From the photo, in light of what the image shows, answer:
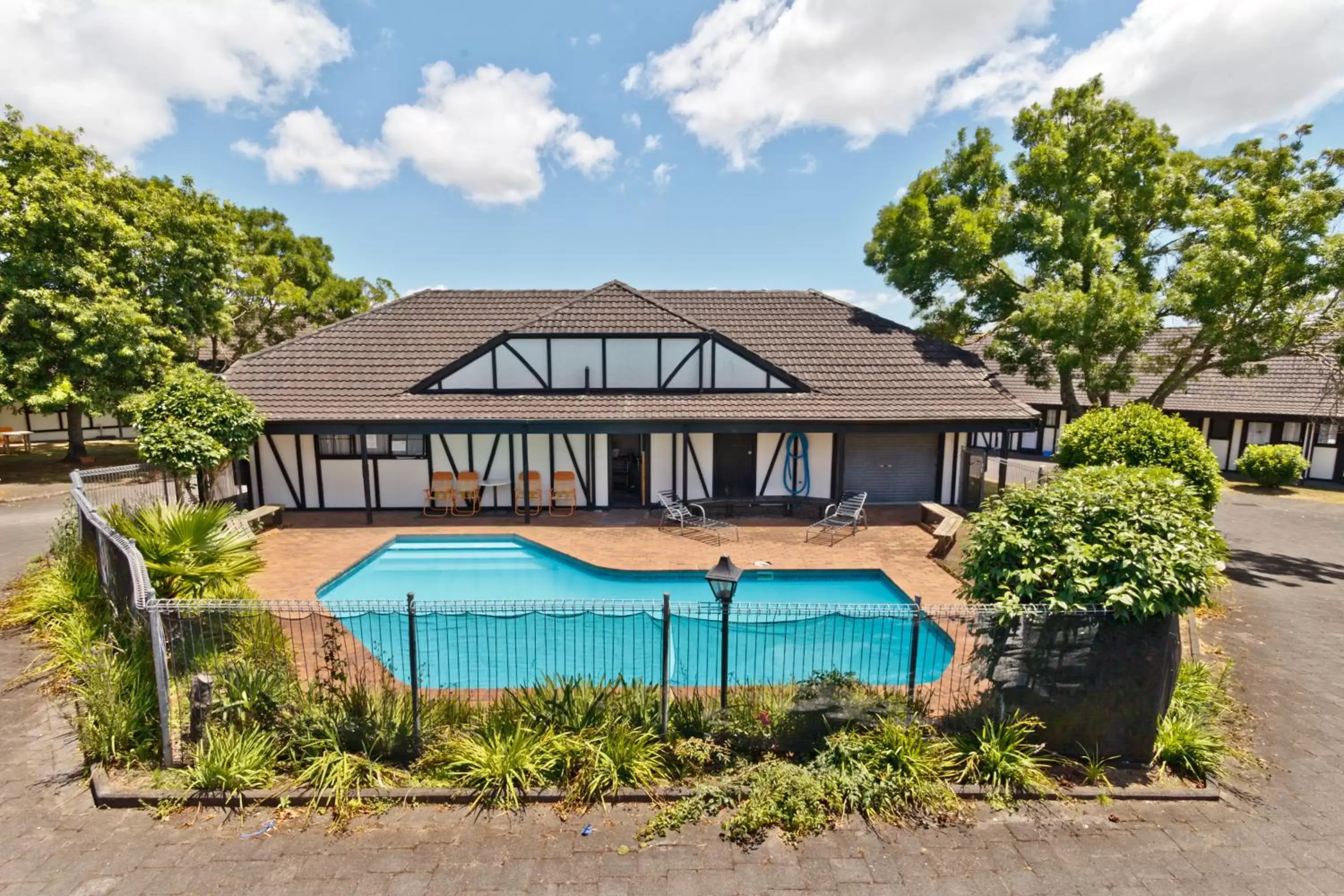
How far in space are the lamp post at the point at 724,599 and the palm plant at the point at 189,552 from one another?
623 cm

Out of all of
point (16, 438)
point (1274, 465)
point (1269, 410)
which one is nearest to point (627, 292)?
point (1274, 465)

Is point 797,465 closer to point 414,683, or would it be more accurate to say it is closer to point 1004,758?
point 1004,758

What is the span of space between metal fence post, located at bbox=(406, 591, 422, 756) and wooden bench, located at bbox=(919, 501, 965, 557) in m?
10.2

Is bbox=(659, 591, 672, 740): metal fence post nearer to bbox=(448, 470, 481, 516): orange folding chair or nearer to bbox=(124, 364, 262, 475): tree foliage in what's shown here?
bbox=(448, 470, 481, 516): orange folding chair

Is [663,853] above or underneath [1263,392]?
underneath

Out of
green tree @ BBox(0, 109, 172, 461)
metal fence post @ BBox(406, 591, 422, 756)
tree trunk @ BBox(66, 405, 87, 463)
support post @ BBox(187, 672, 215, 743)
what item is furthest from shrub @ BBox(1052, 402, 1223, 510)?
→ tree trunk @ BBox(66, 405, 87, 463)

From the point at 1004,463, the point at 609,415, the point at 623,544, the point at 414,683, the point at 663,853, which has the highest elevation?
the point at 609,415

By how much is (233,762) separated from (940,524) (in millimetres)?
12809

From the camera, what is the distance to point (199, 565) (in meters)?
7.76

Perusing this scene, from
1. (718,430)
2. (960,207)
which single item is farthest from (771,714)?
Answer: (960,207)

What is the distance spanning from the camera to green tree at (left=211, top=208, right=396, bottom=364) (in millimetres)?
27125

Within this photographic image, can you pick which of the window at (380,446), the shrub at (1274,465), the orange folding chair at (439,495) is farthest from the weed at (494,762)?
the shrub at (1274,465)

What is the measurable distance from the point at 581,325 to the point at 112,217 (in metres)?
17.4

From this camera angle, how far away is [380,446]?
15.6 metres
